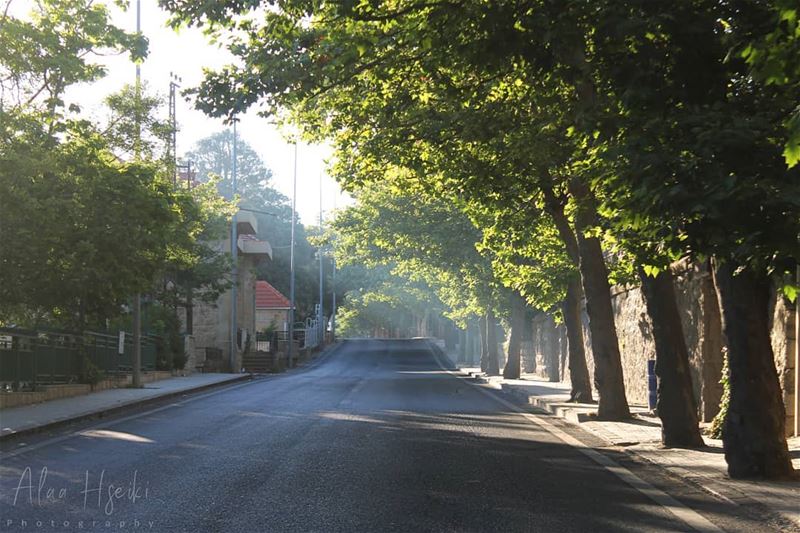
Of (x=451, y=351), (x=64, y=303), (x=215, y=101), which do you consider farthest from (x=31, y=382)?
(x=451, y=351)

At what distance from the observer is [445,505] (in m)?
7.59

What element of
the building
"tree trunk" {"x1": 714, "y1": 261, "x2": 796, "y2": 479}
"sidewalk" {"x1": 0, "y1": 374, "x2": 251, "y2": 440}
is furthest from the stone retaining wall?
the building

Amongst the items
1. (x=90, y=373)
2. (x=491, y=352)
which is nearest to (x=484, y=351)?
(x=491, y=352)

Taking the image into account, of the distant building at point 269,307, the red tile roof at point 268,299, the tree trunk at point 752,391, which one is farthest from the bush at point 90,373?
the red tile roof at point 268,299

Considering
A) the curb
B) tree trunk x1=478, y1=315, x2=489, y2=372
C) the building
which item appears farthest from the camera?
the building

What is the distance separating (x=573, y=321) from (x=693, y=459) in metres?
11.2

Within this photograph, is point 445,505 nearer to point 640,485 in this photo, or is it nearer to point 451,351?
point 640,485

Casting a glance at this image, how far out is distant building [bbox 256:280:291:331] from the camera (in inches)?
2872

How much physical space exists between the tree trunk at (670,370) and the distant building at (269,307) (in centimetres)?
6094

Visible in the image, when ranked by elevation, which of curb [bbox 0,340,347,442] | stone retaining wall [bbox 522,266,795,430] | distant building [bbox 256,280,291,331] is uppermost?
distant building [bbox 256,280,291,331]

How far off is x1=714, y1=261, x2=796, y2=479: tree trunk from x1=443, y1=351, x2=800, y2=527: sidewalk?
23cm

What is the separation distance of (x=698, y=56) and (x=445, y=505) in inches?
178

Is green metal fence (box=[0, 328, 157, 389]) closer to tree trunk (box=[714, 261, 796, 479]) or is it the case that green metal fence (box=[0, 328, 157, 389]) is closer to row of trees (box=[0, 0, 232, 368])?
row of trees (box=[0, 0, 232, 368])

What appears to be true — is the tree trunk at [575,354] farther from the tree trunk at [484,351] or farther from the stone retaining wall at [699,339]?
the tree trunk at [484,351]
